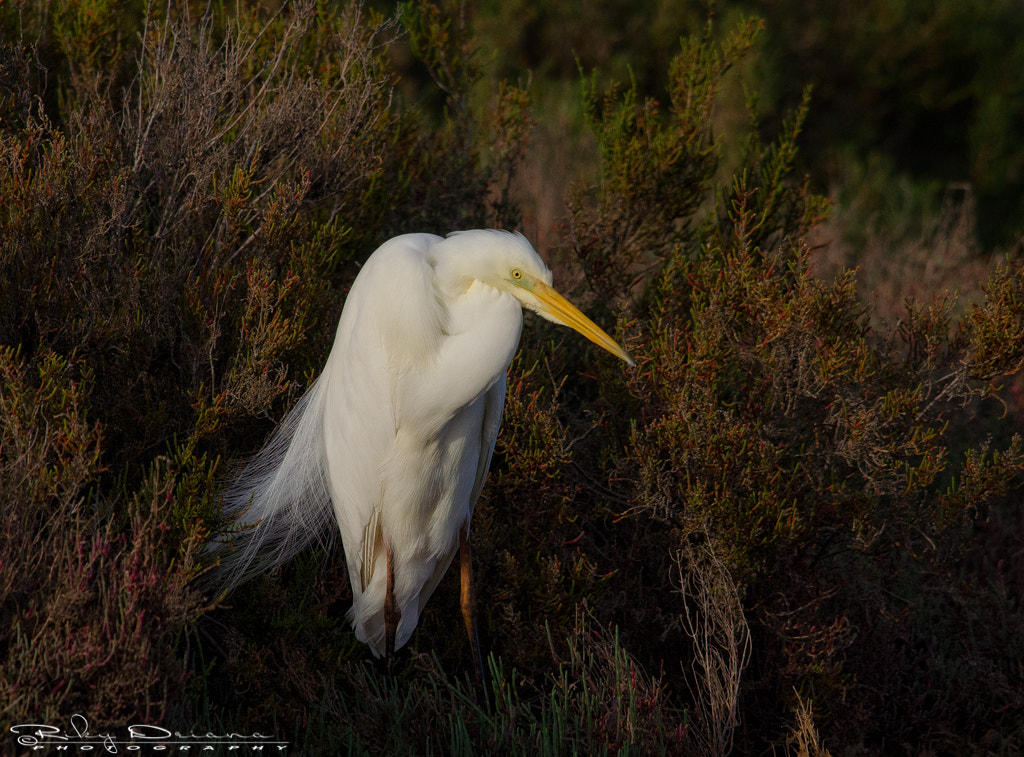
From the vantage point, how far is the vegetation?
2281mm

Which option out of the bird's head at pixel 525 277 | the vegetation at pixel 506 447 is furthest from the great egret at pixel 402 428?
the vegetation at pixel 506 447

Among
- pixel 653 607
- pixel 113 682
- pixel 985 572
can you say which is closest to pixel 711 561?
pixel 653 607

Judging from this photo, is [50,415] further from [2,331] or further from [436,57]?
[436,57]

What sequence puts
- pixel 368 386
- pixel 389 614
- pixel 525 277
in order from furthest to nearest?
pixel 389 614 < pixel 368 386 < pixel 525 277

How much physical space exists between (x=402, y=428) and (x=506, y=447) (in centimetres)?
53

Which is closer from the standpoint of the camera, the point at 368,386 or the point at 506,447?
the point at 368,386

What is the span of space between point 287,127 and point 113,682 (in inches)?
76.9

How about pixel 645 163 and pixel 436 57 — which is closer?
pixel 645 163

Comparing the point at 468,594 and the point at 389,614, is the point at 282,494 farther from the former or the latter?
the point at 468,594

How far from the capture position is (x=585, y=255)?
12.1 ft

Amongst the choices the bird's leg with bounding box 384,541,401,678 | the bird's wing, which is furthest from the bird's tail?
the bird's leg with bounding box 384,541,401,678

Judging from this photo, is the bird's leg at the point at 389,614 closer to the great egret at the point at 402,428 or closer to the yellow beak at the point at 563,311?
the great egret at the point at 402,428

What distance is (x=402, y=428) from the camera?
2535 millimetres

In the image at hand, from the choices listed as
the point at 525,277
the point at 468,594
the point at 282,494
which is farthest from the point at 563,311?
the point at 282,494
